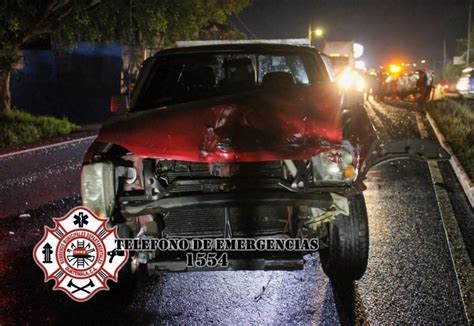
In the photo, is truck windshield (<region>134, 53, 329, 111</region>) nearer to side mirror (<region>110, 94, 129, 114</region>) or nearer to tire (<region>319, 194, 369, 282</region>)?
side mirror (<region>110, 94, 129, 114</region>)

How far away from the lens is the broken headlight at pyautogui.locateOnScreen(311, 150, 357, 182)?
3975mm

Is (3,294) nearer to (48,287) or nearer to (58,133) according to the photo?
(48,287)

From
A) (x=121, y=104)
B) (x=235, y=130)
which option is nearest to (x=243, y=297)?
(x=235, y=130)

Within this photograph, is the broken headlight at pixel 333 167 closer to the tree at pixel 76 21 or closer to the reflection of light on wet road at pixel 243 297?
the reflection of light on wet road at pixel 243 297

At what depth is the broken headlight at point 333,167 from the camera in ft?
13.0

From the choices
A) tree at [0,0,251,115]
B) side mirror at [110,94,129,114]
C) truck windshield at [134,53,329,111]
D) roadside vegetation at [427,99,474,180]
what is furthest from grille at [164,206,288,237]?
tree at [0,0,251,115]

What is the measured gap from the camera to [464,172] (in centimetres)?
880

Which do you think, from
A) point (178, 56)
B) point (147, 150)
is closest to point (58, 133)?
point (178, 56)

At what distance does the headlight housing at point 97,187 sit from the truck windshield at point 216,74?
1.56 meters

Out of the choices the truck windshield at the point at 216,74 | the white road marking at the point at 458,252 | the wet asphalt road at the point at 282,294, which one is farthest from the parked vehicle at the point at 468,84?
the truck windshield at the point at 216,74

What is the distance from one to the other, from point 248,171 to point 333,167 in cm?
63

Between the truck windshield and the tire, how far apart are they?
1.59m

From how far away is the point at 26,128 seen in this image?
12547 mm

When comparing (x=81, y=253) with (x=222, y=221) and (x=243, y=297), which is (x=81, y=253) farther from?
(x=243, y=297)
